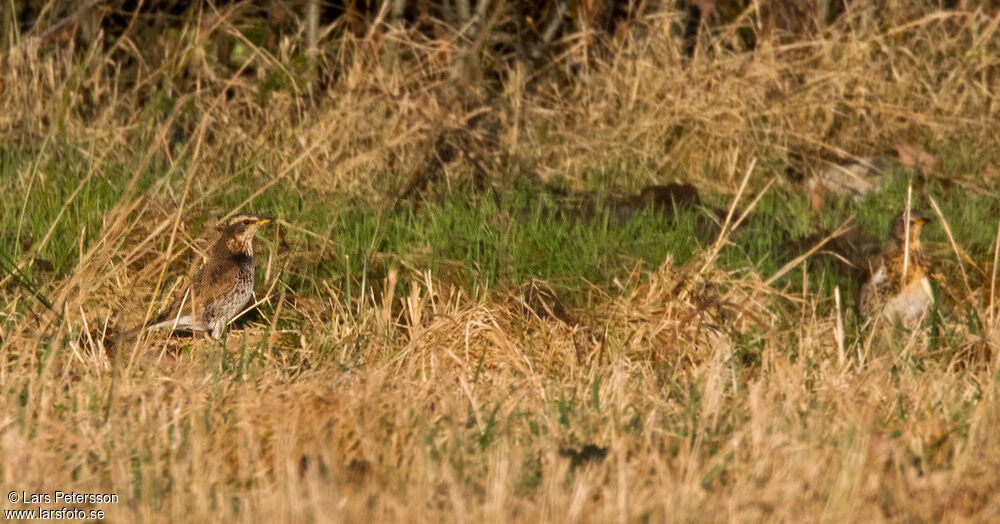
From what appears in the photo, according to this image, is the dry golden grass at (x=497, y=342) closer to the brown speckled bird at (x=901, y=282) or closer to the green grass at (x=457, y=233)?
the green grass at (x=457, y=233)

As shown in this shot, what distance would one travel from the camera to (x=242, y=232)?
6.19m

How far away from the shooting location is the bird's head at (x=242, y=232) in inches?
242

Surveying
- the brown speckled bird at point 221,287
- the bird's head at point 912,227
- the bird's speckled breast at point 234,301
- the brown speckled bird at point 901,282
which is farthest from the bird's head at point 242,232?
the bird's head at point 912,227

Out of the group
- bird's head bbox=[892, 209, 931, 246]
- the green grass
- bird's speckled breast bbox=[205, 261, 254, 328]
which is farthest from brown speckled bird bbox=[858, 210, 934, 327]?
bird's speckled breast bbox=[205, 261, 254, 328]

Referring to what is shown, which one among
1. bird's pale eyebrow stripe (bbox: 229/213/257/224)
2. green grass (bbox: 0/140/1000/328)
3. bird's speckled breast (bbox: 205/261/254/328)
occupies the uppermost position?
bird's pale eyebrow stripe (bbox: 229/213/257/224)

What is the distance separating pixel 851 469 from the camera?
3.34 meters

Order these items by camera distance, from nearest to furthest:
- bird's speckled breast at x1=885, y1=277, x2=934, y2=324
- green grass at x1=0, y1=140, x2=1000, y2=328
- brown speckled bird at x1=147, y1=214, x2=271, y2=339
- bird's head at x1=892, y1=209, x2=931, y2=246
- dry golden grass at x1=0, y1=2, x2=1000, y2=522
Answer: dry golden grass at x1=0, y1=2, x2=1000, y2=522 < brown speckled bird at x1=147, y1=214, x2=271, y2=339 < green grass at x1=0, y1=140, x2=1000, y2=328 < bird's speckled breast at x1=885, y1=277, x2=934, y2=324 < bird's head at x1=892, y1=209, x2=931, y2=246

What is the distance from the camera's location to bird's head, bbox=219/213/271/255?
6.15m

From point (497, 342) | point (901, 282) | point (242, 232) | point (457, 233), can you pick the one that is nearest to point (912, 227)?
point (901, 282)

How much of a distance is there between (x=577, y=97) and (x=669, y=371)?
4.84m

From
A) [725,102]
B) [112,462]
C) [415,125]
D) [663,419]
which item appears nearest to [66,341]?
[112,462]

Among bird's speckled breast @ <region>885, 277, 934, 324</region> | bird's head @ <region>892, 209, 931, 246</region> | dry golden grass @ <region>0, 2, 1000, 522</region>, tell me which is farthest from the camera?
bird's head @ <region>892, 209, 931, 246</region>

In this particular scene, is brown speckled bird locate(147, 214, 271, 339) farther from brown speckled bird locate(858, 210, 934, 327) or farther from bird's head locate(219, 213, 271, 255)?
brown speckled bird locate(858, 210, 934, 327)

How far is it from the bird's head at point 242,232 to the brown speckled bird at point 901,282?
2.80 meters
